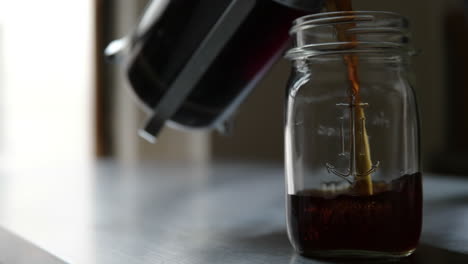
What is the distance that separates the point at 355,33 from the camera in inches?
14.6

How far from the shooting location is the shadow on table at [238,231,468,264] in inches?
14.4

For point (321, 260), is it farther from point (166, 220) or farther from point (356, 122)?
point (166, 220)

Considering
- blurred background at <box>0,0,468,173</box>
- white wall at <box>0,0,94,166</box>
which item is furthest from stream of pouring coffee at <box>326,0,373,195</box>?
white wall at <box>0,0,94,166</box>

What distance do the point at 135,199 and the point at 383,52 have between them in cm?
45

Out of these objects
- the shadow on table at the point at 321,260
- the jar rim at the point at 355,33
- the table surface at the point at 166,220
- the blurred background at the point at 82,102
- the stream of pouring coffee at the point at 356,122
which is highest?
the jar rim at the point at 355,33

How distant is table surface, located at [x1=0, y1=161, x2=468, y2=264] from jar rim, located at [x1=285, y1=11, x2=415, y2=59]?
0.48 feet

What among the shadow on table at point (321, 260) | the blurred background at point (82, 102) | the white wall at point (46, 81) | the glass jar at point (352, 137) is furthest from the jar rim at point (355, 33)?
the white wall at point (46, 81)

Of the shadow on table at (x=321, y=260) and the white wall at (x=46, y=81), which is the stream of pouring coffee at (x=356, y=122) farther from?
the white wall at (x=46, y=81)

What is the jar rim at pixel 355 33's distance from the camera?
37 centimetres

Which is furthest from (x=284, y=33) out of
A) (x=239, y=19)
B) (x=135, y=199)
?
(x=135, y=199)

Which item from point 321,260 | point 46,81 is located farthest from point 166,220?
point 46,81

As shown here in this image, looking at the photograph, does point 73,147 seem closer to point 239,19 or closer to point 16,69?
point 16,69

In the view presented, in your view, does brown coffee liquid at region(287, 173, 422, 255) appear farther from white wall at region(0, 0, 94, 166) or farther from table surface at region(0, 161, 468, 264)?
white wall at region(0, 0, 94, 166)

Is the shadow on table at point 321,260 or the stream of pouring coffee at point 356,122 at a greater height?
the stream of pouring coffee at point 356,122
